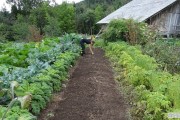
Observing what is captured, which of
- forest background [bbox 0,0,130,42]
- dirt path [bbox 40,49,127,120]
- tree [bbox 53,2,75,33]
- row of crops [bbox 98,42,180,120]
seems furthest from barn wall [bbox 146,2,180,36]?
tree [bbox 53,2,75,33]

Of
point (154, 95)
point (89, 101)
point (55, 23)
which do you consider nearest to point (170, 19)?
point (55, 23)

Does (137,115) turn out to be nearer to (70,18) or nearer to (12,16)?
(70,18)

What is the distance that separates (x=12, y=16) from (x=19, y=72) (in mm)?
45666

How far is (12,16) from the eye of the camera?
49812 mm

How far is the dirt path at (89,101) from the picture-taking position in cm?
584

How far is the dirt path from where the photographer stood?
Answer: 5844 millimetres

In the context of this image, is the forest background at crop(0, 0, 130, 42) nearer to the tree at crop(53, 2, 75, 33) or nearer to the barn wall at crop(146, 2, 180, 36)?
the tree at crop(53, 2, 75, 33)

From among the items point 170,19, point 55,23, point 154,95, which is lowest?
point 154,95

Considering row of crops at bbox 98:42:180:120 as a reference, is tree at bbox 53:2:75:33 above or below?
above

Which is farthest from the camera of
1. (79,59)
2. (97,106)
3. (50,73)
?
(79,59)

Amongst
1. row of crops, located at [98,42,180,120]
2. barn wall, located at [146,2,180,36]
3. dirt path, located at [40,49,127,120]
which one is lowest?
dirt path, located at [40,49,127,120]

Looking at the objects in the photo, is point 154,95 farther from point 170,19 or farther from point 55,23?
point 55,23

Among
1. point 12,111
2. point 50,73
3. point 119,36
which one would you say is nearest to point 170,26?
point 119,36

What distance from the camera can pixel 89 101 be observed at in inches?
264
